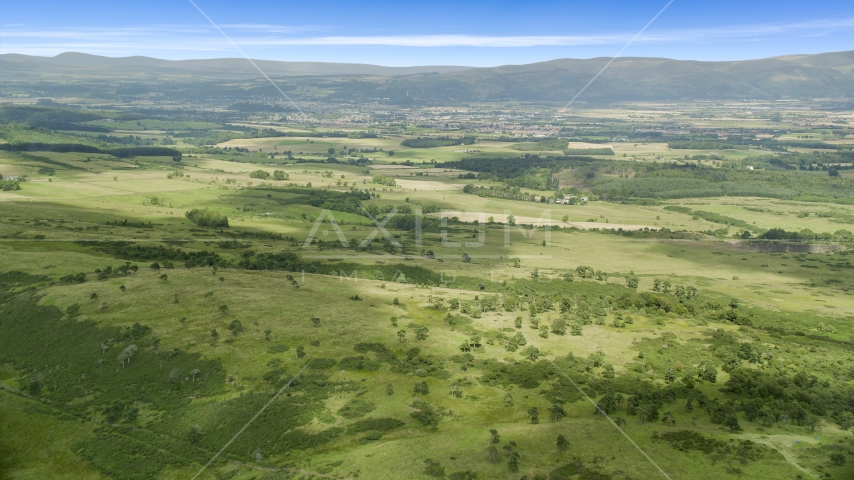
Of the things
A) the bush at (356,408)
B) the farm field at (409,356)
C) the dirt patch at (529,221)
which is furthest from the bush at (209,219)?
the bush at (356,408)

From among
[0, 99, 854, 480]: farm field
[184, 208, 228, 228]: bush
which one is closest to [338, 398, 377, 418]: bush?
[0, 99, 854, 480]: farm field

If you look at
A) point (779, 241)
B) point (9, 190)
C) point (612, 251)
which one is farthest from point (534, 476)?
point (9, 190)

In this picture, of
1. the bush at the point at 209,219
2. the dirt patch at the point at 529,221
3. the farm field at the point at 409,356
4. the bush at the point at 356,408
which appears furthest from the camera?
the dirt patch at the point at 529,221

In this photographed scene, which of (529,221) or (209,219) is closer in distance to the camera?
(209,219)

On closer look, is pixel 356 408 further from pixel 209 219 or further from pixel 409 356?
pixel 209 219

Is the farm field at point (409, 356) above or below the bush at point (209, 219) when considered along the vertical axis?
below

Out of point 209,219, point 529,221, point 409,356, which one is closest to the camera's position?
point 409,356

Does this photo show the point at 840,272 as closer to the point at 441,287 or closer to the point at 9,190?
the point at 441,287

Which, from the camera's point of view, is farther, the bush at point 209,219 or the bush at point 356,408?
the bush at point 209,219

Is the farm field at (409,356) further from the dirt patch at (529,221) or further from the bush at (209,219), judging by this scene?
the dirt patch at (529,221)

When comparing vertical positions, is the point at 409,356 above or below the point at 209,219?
below

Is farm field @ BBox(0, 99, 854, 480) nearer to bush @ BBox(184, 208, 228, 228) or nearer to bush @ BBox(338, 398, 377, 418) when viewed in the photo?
bush @ BBox(338, 398, 377, 418)

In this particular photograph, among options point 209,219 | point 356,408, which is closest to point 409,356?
point 356,408
